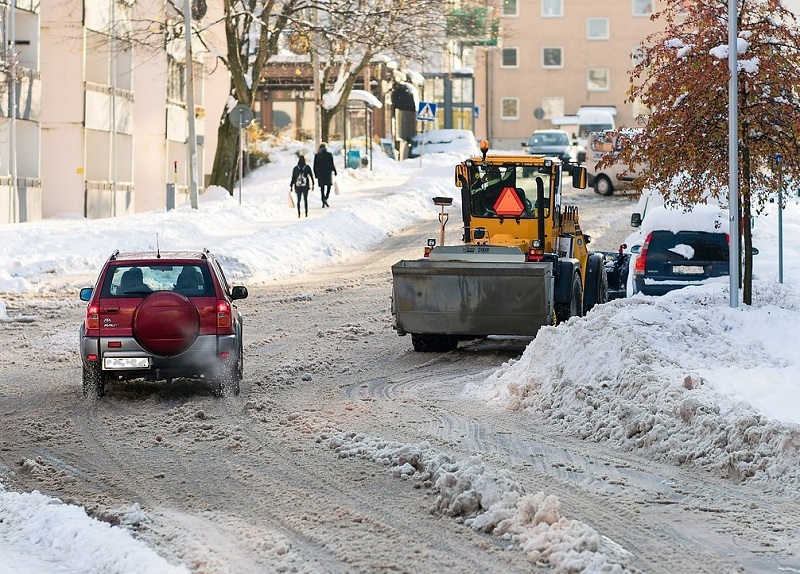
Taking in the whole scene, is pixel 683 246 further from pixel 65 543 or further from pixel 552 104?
pixel 552 104

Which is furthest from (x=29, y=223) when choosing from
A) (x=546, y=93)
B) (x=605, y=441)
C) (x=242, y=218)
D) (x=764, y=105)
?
(x=546, y=93)

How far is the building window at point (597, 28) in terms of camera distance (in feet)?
305

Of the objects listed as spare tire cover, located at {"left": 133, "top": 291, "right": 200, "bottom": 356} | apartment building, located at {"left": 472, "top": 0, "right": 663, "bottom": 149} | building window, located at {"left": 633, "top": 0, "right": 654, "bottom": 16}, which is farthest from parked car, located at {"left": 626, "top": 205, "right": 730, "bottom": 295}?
building window, located at {"left": 633, "top": 0, "right": 654, "bottom": 16}

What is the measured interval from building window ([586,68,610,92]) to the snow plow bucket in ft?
256

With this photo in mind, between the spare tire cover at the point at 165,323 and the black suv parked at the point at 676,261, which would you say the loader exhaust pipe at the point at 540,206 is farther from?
the spare tire cover at the point at 165,323

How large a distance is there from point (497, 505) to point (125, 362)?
5494 millimetres

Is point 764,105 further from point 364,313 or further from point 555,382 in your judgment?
point 364,313

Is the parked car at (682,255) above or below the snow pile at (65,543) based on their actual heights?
above

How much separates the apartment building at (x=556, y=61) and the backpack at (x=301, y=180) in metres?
55.0

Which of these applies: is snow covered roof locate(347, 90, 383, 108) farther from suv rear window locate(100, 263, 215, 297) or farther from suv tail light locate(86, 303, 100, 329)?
suv tail light locate(86, 303, 100, 329)

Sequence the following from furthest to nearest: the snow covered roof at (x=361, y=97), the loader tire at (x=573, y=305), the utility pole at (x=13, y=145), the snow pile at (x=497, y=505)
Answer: the snow covered roof at (x=361, y=97), the utility pole at (x=13, y=145), the loader tire at (x=573, y=305), the snow pile at (x=497, y=505)

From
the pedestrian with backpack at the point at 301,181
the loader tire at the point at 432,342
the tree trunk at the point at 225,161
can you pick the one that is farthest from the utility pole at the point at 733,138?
the tree trunk at the point at 225,161

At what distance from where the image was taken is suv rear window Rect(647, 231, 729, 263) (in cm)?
2102

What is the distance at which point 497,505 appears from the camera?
8.41 metres
